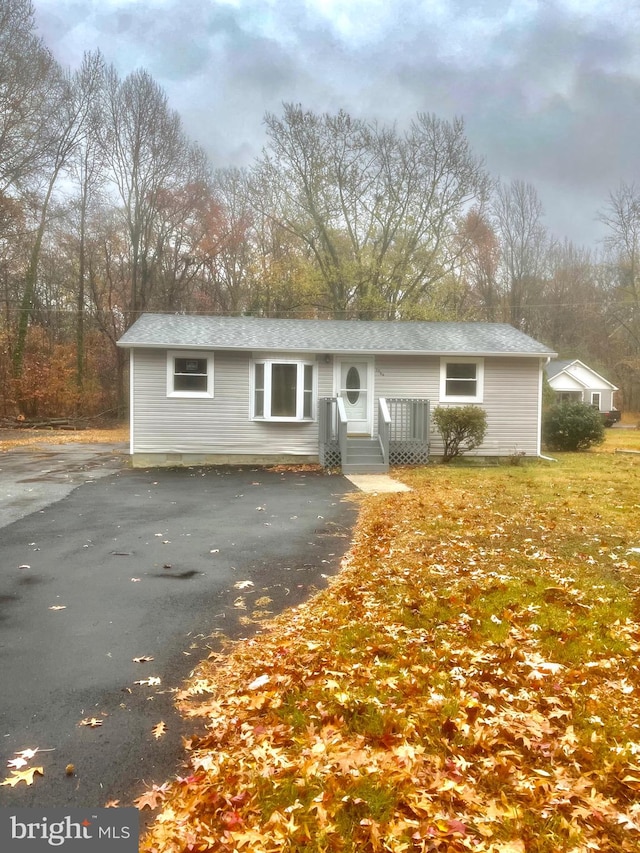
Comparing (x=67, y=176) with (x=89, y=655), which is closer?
(x=89, y=655)

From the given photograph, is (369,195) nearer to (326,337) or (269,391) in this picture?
(326,337)

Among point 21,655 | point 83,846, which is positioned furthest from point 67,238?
point 83,846

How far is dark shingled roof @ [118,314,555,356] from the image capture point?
14.8 m

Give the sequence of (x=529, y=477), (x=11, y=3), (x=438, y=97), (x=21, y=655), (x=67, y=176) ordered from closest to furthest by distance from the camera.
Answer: (x=21, y=655)
(x=529, y=477)
(x=11, y=3)
(x=67, y=176)
(x=438, y=97)

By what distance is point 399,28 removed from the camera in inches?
1190

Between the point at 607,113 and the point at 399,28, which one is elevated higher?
the point at 399,28

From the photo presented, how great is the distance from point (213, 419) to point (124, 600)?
10050mm

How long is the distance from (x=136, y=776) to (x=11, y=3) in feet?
95.3

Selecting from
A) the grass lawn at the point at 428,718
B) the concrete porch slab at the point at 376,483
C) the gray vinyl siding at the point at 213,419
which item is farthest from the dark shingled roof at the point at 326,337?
the grass lawn at the point at 428,718

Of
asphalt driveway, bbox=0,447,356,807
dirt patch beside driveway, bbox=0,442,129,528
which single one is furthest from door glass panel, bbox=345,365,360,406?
dirt patch beside driveway, bbox=0,442,129,528

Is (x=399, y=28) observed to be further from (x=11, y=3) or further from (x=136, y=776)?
(x=136, y=776)

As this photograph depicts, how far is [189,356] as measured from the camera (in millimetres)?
14930

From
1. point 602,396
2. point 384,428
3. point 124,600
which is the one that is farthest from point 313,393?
point 602,396

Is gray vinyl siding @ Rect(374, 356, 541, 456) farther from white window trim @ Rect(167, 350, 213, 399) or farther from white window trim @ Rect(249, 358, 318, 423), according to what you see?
white window trim @ Rect(167, 350, 213, 399)
